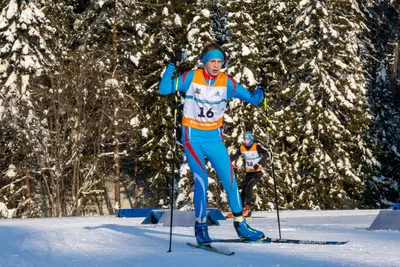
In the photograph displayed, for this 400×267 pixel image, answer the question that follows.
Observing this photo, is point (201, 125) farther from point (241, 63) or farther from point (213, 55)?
point (241, 63)

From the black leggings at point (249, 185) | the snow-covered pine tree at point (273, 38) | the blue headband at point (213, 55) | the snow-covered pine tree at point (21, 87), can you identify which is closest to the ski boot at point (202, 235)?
the blue headband at point (213, 55)

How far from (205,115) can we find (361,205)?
30.4 m

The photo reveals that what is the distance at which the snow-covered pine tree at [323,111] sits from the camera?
33812 millimetres

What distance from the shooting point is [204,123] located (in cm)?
711

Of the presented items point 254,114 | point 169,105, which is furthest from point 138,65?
point 254,114

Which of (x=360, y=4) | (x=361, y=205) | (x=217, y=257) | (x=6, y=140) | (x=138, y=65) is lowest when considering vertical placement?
(x=217, y=257)

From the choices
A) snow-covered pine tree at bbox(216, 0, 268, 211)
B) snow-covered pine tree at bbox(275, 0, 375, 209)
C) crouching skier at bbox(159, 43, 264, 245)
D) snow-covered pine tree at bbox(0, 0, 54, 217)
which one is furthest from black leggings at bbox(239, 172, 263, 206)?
snow-covered pine tree at bbox(275, 0, 375, 209)

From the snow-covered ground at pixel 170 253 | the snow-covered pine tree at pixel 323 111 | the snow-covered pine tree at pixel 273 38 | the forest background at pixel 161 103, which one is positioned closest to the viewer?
the snow-covered ground at pixel 170 253

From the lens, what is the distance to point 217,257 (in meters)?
5.83

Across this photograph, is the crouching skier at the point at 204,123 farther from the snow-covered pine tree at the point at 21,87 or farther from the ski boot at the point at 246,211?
the snow-covered pine tree at the point at 21,87

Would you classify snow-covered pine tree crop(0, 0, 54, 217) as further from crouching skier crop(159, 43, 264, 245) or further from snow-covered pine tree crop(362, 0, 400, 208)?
crouching skier crop(159, 43, 264, 245)

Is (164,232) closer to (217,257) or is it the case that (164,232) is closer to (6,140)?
(217,257)

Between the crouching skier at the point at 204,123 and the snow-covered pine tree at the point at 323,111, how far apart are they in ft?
86.8

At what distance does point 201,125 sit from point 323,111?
1113 inches
